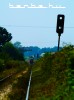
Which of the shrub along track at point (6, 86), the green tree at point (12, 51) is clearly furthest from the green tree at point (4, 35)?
the shrub along track at point (6, 86)

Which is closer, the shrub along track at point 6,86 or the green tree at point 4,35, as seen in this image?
the shrub along track at point 6,86

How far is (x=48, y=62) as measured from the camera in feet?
104

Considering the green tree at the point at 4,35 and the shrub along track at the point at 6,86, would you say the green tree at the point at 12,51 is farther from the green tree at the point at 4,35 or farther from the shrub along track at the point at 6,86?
the shrub along track at the point at 6,86

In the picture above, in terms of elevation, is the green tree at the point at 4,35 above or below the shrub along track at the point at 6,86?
above

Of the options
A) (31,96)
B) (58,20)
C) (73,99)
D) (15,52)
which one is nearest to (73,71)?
(31,96)

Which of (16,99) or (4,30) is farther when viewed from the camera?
(4,30)

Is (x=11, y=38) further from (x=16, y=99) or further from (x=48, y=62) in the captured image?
(x=16, y=99)

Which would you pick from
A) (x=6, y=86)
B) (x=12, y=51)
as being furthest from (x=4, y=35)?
(x=6, y=86)

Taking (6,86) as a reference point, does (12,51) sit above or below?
above

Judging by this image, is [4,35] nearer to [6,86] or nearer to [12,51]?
[12,51]

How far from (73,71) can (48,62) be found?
48.8ft

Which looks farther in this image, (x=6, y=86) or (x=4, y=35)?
(x=4, y=35)

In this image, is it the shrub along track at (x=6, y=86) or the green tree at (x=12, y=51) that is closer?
the shrub along track at (x=6, y=86)

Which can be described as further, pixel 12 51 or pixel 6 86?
pixel 12 51
